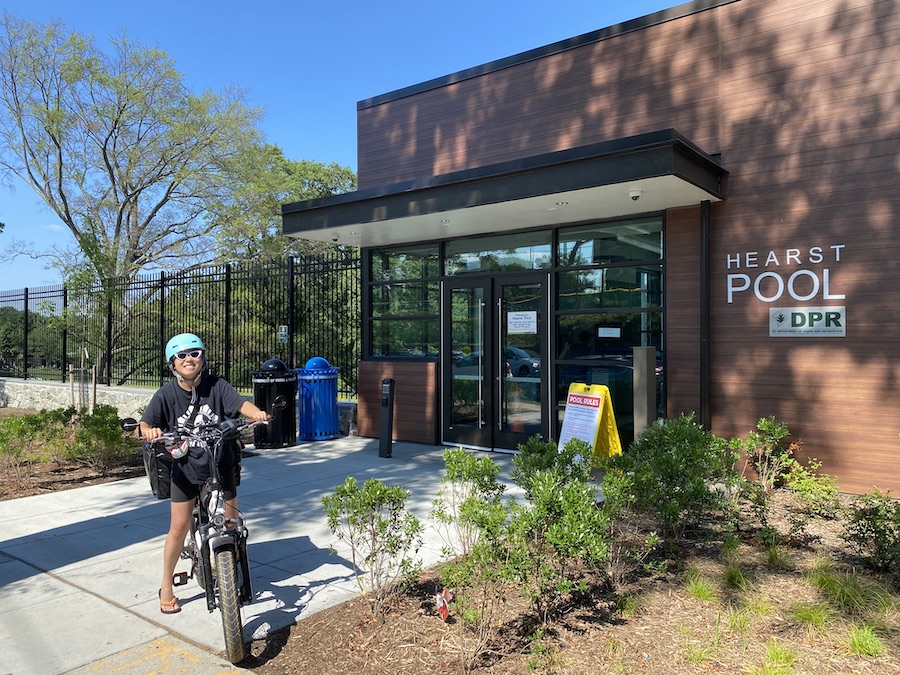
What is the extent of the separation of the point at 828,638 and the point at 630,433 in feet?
15.6

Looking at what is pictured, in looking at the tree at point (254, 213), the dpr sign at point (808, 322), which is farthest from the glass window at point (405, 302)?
the tree at point (254, 213)

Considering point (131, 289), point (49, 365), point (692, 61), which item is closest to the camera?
point (692, 61)

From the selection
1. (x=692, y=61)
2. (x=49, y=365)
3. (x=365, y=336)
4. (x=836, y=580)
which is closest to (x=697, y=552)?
(x=836, y=580)

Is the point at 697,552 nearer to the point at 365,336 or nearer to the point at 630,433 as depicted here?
the point at 630,433

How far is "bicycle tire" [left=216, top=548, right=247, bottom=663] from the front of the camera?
10.9 feet

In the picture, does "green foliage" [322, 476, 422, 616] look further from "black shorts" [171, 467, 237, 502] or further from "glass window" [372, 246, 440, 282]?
"glass window" [372, 246, 440, 282]

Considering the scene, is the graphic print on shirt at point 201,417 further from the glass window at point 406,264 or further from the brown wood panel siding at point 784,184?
the glass window at point 406,264

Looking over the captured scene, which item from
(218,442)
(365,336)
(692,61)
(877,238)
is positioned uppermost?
(692,61)

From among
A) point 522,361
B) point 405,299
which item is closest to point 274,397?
point 405,299

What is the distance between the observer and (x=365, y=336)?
1084cm

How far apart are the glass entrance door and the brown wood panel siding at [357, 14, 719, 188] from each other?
6.25ft

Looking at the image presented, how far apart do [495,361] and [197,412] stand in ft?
19.1

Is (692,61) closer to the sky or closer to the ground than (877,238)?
closer to the sky

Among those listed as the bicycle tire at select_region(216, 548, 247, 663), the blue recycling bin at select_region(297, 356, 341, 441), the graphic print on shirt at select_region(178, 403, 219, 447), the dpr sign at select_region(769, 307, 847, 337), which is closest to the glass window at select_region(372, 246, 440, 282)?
the blue recycling bin at select_region(297, 356, 341, 441)
